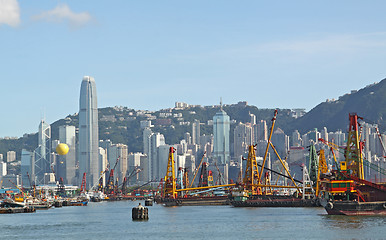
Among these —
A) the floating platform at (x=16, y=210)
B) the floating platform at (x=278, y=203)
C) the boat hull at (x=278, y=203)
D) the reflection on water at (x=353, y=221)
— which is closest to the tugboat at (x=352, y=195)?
the reflection on water at (x=353, y=221)

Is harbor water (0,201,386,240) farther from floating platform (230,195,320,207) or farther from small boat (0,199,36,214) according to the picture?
small boat (0,199,36,214)

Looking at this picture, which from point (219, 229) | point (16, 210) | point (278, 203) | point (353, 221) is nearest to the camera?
point (353, 221)

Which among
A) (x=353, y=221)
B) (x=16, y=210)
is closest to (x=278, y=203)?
(x=16, y=210)

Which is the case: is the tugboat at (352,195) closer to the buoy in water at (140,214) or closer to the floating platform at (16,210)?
the buoy in water at (140,214)

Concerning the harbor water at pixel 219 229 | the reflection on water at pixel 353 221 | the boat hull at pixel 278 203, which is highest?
the boat hull at pixel 278 203

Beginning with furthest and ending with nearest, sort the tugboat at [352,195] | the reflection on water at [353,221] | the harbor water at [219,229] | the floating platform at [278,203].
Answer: the floating platform at [278,203] → the tugboat at [352,195] → the reflection on water at [353,221] → the harbor water at [219,229]

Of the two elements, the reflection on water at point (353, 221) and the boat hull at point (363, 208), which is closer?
Result: the reflection on water at point (353, 221)

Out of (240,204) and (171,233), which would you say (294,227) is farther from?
(240,204)

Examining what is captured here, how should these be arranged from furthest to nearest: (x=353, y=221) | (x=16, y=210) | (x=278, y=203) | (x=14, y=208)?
(x=14, y=208) → (x=16, y=210) → (x=278, y=203) → (x=353, y=221)

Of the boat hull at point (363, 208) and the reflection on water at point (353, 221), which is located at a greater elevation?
the boat hull at point (363, 208)

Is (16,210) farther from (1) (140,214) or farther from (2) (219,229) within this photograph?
(2) (219,229)

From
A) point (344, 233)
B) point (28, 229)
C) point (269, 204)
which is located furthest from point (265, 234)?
point (269, 204)

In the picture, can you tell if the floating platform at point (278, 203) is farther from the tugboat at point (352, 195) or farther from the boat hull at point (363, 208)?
the boat hull at point (363, 208)

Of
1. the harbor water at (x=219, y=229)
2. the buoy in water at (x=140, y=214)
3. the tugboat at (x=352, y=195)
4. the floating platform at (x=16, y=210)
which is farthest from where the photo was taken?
the floating platform at (x=16, y=210)
